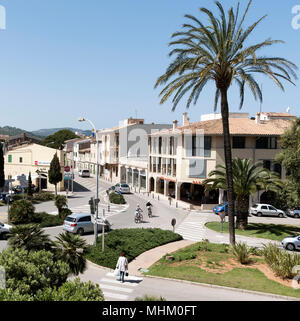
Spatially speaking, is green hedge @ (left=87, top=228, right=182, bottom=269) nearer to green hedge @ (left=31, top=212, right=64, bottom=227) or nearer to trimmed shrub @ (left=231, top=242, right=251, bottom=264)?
trimmed shrub @ (left=231, top=242, right=251, bottom=264)

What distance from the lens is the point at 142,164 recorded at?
60.0 metres

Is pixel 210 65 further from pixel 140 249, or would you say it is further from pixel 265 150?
pixel 265 150

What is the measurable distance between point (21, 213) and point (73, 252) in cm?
1979

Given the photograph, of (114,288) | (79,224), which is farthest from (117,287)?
(79,224)

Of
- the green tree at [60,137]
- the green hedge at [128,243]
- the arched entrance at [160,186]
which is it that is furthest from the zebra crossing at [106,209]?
the green tree at [60,137]

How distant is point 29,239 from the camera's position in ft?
42.3

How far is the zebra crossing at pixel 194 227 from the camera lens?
28737mm

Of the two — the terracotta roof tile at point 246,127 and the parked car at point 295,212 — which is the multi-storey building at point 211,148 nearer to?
the terracotta roof tile at point 246,127

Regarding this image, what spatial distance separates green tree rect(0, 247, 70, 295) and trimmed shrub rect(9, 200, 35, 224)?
1995 centimetres

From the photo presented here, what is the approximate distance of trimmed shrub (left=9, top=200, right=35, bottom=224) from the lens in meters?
30.5

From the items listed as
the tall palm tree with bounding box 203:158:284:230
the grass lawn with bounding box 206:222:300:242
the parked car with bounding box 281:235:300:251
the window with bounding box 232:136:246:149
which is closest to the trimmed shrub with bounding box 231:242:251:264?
A: the parked car with bounding box 281:235:300:251

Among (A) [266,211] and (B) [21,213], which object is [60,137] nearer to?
(A) [266,211]
